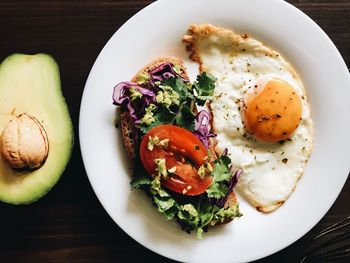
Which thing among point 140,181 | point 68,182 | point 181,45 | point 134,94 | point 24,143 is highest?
point 181,45

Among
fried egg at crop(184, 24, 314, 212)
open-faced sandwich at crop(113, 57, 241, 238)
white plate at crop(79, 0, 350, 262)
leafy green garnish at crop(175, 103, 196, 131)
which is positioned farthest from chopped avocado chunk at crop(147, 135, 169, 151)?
fried egg at crop(184, 24, 314, 212)

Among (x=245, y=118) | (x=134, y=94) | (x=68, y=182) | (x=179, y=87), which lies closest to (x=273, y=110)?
(x=245, y=118)

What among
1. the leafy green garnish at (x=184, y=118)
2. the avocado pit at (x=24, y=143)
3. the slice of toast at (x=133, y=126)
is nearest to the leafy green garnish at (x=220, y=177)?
the slice of toast at (x=133, y=126)

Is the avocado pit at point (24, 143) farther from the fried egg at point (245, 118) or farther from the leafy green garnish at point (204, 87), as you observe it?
the fried egg at point (245, 118)

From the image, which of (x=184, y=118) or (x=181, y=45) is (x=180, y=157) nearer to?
(x=184, y=118)

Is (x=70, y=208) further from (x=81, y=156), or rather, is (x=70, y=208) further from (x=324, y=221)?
(x=324, y=221)

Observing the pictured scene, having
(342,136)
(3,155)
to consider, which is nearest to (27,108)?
(3,155)
